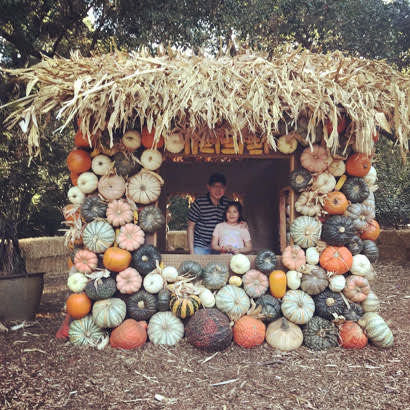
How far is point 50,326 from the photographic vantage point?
18.9 feet

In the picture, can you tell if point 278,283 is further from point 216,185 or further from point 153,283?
point 216,185

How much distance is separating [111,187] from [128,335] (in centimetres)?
175

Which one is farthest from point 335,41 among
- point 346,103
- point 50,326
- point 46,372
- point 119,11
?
point 46,372

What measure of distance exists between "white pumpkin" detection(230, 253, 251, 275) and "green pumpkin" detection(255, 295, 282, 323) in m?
0.39

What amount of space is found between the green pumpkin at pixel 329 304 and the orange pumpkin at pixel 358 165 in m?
1.50

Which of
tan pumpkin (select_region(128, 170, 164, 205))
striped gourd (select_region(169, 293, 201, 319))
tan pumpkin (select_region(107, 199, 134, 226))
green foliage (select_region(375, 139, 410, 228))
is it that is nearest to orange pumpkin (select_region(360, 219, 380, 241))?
striped gourd (select_region(169, 293, 201, 319))

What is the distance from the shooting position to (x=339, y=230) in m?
4.78

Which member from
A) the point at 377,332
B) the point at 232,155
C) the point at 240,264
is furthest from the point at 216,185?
the point at 377,332

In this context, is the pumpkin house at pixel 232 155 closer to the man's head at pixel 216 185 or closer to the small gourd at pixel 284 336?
the small gourd at pixel 284 336

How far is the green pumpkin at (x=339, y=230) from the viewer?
4.78 m

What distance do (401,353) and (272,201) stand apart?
3.97 metres

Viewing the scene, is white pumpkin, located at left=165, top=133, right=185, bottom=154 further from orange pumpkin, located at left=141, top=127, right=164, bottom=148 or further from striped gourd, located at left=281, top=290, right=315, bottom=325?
striped gourd, located at left=281, top=290, right=315, bottom=325

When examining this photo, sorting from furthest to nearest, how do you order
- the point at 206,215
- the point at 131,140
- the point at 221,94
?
the point at 206,215, the point at 131,140, the point at 221,94

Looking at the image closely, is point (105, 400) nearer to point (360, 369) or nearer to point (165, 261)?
point (165, 261)
